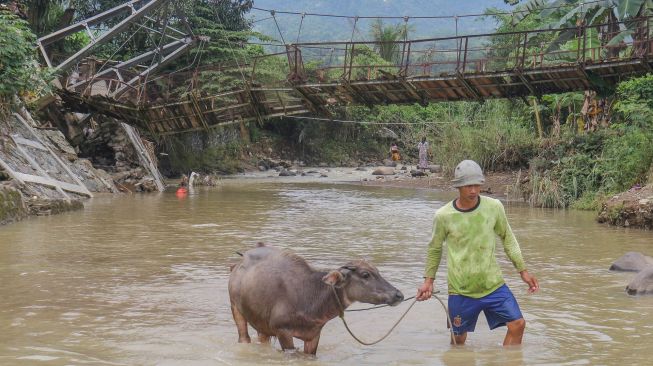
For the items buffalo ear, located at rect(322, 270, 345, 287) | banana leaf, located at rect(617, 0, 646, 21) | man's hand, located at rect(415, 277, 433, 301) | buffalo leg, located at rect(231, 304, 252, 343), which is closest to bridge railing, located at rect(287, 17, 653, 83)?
banana leaf, located at rect(617, 0, 646, 21)

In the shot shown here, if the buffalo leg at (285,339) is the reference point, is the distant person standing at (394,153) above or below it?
above

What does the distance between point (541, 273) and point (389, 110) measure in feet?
119

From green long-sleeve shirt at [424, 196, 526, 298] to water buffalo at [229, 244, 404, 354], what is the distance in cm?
51

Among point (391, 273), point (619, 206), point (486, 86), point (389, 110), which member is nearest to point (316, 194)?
point (486, 86)

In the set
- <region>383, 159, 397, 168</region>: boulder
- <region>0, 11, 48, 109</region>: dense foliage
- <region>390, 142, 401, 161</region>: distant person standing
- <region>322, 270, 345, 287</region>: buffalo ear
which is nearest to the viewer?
<region>322, 270, 345, 287</region>: buffalo ear

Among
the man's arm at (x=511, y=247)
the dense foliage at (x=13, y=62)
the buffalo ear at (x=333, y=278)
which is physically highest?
the dense foliage at (x=13, y=62)

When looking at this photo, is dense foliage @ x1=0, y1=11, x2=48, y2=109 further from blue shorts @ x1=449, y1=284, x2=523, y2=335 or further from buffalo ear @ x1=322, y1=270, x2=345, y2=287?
blue shorts @ x1=449, y1=284, x2=523, y2=335

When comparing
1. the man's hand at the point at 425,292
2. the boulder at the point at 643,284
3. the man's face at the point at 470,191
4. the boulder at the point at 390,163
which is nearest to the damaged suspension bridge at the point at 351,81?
the boulder at the point at 643,284

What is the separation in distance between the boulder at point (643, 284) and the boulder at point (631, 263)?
1.38 metres

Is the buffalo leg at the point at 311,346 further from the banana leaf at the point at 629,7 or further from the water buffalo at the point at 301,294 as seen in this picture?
the banana leaf at the point at 629,7

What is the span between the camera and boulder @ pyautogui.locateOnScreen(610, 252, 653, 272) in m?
9.36

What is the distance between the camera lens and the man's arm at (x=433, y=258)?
213 inches

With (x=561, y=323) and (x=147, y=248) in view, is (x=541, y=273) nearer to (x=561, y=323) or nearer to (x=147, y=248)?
(x=561, y=323)

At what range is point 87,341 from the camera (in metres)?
6.03
